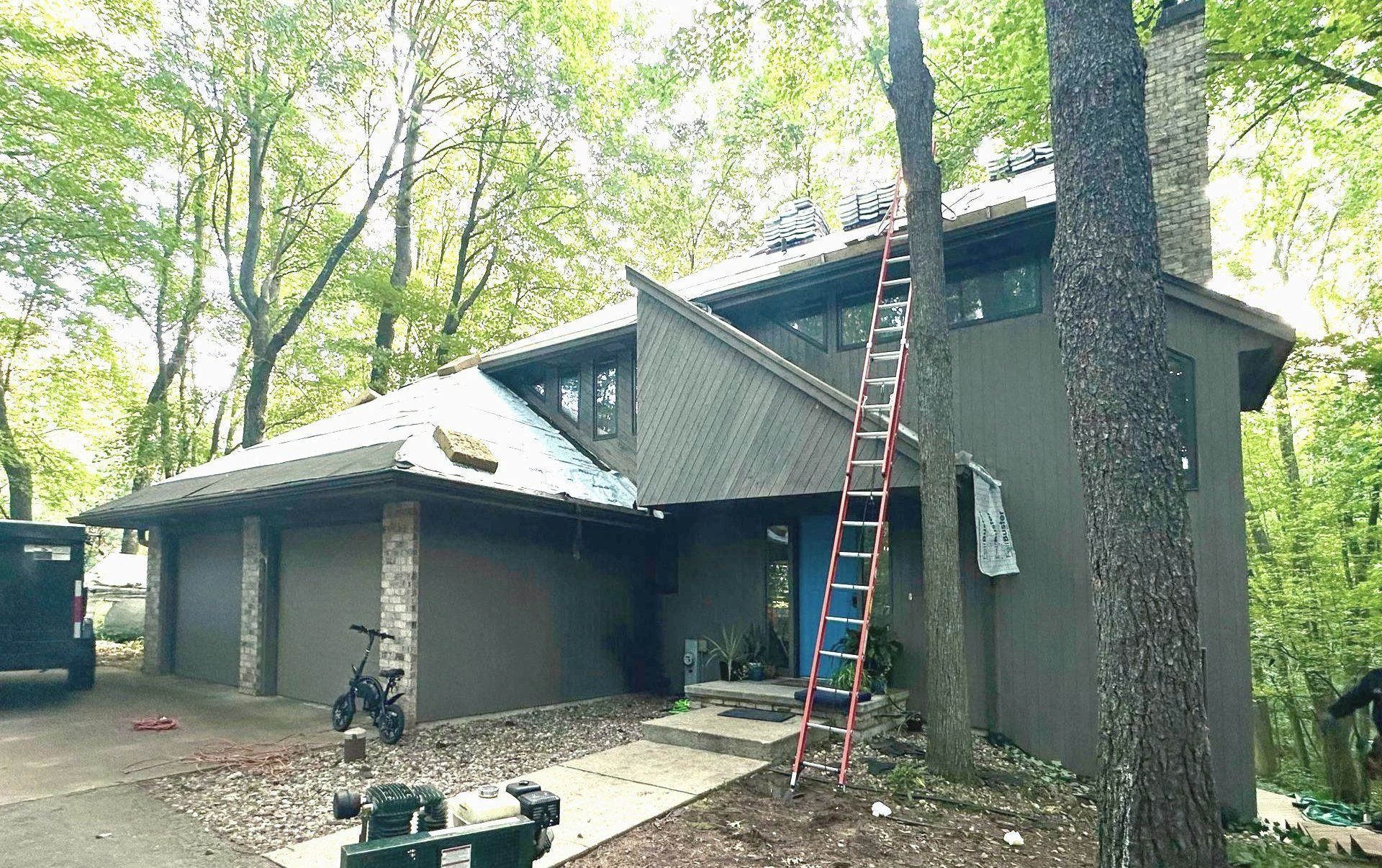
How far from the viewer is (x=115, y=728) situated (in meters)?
7.99

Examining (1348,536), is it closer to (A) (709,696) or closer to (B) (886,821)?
(A) (709,696)

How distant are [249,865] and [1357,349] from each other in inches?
583

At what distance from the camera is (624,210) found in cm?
2025

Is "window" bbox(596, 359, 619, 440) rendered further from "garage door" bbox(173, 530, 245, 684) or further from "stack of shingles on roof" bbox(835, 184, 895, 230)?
"garage door" bbox(173, 530, 245, 684)

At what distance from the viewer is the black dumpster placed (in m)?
9.19

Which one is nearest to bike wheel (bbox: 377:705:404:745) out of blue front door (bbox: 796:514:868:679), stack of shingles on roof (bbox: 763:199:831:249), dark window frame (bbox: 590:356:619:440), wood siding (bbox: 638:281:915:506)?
wood siding (bbox: 638:281:915:506)

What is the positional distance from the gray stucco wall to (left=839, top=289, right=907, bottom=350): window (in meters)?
3.94

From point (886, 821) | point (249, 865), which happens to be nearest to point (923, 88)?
point (886, 821)

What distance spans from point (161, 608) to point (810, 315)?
10928 millimetres

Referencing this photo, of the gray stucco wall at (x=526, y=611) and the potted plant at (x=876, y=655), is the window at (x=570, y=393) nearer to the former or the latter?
the gray stucco wall at (x=526, y=611)

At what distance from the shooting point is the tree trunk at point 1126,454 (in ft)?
11.6

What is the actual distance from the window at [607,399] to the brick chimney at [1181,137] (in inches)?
272

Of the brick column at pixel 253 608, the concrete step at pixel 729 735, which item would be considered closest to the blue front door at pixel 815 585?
the concrete step at pixel 729 735

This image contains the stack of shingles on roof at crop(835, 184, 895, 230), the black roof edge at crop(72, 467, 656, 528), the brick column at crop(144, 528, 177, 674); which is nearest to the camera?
the black roof edge at crop(72, 467, 656, 528)
